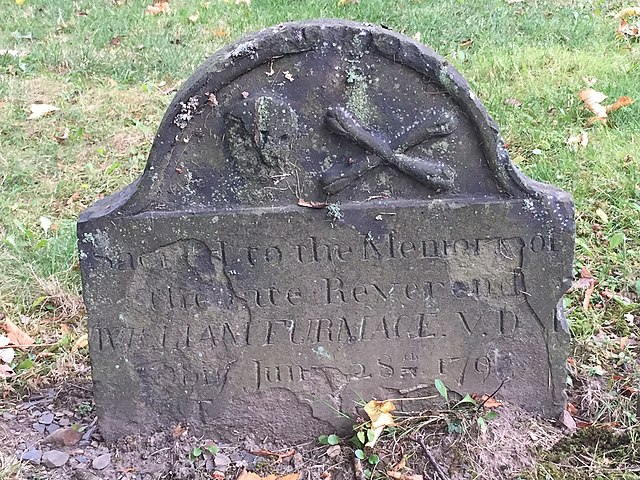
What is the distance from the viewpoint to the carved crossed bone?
236 centimetres

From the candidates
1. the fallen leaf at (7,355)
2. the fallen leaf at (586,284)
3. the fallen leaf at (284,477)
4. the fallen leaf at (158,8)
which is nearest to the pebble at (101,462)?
the fallen leaf at (284,477)

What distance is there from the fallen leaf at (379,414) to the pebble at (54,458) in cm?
108

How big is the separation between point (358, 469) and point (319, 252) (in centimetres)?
75

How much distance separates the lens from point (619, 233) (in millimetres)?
3713

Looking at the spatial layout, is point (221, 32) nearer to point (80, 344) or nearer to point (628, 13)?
point (628, 13)

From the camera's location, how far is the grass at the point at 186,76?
11.2 feet

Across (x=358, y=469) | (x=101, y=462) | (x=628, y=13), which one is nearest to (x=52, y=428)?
(x=101, y=462)

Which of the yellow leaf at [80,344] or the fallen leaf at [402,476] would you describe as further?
the yellow leaf at [80,344]

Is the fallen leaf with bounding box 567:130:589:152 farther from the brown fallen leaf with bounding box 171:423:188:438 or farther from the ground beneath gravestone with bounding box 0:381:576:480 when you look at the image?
the brown fallen leaf with bounding box 171:423:188:438

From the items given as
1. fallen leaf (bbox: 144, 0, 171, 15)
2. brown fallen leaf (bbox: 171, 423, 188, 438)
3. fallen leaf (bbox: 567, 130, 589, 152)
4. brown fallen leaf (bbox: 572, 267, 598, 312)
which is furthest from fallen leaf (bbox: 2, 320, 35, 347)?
fallen leaf (bbox: 144, 0, 171, 15)

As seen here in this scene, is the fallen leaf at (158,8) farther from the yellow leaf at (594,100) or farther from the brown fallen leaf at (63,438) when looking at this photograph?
the brown fallen leaf at (63,438)

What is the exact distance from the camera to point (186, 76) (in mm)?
5914

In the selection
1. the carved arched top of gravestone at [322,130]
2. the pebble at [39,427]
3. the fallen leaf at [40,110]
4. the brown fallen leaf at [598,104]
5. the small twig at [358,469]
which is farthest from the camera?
the fallen leaf at [40,110]

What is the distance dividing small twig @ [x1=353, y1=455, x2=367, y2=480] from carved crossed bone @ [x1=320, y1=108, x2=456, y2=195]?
937 millimetres
